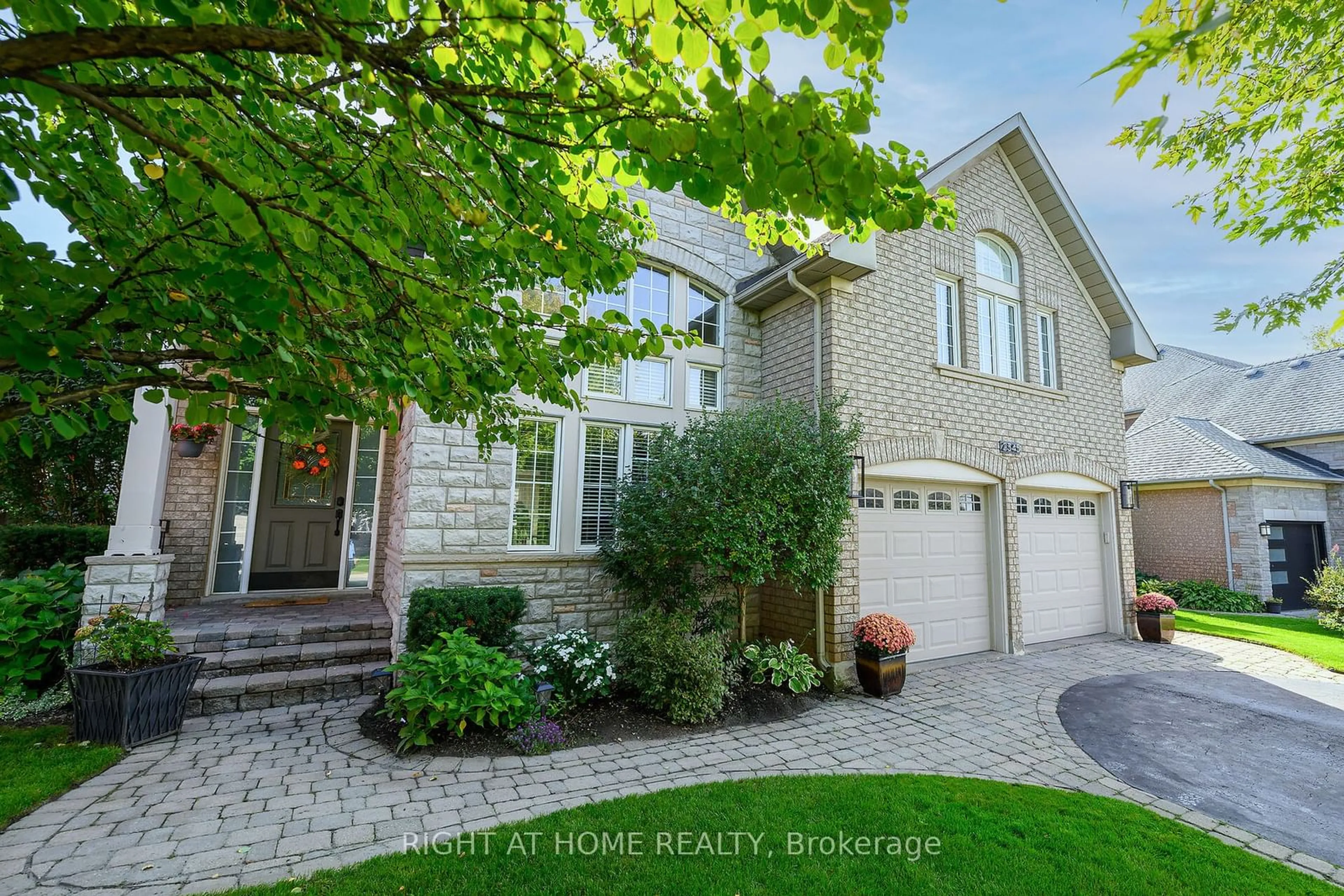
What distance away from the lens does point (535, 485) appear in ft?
21.6

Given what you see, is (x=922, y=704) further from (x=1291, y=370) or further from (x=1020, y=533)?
(x=1291, y=370)

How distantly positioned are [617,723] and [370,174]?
4.74 meters

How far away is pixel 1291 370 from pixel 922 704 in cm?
2076

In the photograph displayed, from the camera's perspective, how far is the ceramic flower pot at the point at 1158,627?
9.30 metres

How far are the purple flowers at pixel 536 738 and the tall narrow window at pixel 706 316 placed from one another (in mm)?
5099

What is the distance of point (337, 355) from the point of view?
2.42 meters

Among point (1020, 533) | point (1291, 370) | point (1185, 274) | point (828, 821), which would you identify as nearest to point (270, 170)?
point (828, 821)

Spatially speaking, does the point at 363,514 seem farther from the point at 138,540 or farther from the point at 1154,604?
the point at 1154,604

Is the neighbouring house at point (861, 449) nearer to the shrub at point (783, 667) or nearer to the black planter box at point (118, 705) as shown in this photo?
the shrub at point (783, 667)

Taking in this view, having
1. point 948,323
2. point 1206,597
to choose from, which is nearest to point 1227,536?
point 1206,597

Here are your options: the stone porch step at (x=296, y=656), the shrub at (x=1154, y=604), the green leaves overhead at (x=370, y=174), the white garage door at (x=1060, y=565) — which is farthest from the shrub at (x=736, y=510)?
the shrub at (x=1154, y=604)

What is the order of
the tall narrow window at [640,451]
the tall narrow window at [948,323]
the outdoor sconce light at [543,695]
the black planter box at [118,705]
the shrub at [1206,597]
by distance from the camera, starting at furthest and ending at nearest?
the shrub at [1206,597]
the tall narrow window at [948,323]
the tall narrow window at [640,451]
the outdoor sconce light at [543,695]
the black planter box at [118,705]

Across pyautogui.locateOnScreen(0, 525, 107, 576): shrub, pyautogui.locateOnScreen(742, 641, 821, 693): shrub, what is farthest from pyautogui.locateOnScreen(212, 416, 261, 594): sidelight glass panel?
pyautogui.locateOnScreen(742, 641, 821, 693): shrub

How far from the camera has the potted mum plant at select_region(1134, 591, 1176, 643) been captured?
9.31m
